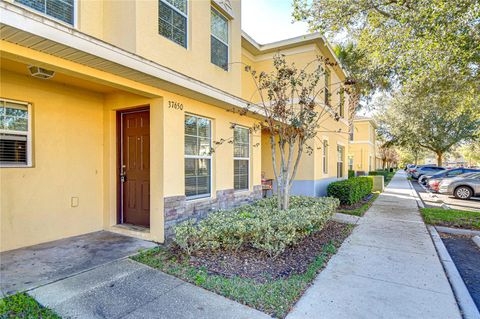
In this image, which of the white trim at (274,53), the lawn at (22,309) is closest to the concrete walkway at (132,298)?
the lawn at (22,309)

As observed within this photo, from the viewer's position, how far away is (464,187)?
13469mm

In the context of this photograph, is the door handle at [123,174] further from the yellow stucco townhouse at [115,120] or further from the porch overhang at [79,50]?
the porch overhang at [79,50]

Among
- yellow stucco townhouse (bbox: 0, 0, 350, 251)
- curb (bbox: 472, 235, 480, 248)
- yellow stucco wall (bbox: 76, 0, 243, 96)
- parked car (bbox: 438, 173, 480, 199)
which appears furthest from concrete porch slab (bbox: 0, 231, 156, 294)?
parked car (bbox: 438, 173, 480, 199)

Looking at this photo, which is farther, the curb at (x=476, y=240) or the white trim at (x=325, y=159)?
the white trim at (x=325, y=159)

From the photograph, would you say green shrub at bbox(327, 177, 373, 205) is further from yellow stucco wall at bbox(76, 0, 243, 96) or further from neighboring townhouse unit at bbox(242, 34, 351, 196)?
yellow stucco wall at bbox(76, 0, 243, 96)

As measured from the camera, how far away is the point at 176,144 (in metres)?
5.56

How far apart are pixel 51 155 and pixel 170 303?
12.9 ft

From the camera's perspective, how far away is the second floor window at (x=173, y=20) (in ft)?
18.1

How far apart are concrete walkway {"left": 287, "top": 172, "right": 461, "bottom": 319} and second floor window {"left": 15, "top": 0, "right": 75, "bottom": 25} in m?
5.81

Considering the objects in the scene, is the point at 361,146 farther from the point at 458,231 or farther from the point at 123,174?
the point at 123,174

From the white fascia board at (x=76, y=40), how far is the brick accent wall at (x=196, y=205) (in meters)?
2.42

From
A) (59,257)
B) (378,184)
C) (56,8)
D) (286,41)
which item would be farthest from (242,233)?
(378,184)

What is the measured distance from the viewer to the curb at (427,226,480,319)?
3.26 m

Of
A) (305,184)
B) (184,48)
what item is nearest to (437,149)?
(305,184)
